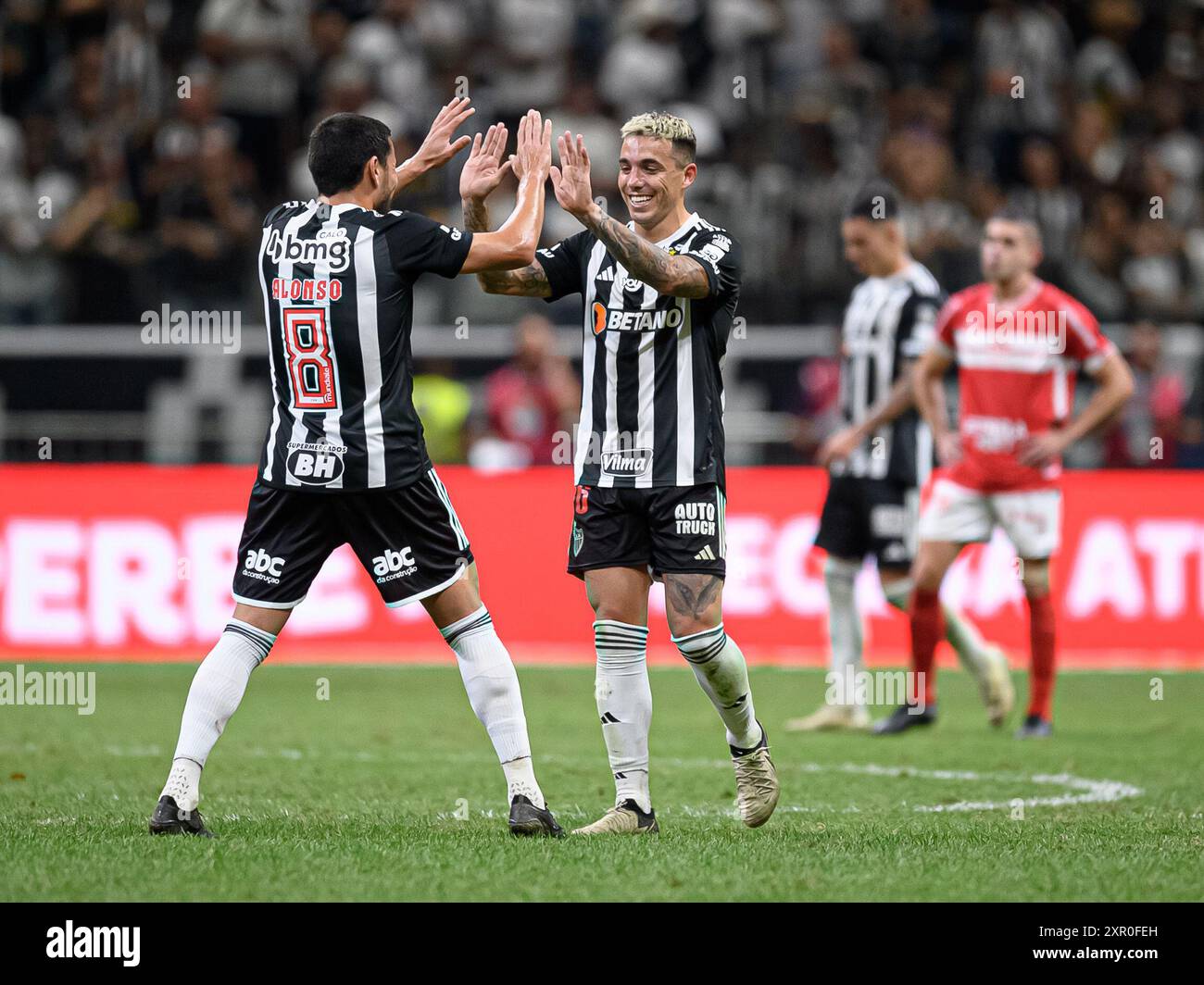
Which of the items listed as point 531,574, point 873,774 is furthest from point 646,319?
point 531,574

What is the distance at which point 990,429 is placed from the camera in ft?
33.1

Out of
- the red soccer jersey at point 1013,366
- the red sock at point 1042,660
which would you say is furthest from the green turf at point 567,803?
the red soccer jersey at point 1013,366

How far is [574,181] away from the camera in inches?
230

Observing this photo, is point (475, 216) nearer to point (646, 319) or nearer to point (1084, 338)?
point (646, 319)

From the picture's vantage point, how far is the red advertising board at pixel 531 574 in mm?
12219

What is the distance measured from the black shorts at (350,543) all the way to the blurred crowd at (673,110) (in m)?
9.18

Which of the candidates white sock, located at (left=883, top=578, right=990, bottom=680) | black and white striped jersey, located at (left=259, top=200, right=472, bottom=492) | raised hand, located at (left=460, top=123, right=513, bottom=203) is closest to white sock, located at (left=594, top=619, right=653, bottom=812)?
black and white striped jersey, located at (left=259, top=200, right=472, bottom=492)

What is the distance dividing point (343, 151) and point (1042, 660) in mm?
5362

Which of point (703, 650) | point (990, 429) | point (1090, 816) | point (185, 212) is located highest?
point (185, 212)

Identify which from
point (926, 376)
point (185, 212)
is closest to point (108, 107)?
point (185, 212)
